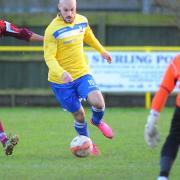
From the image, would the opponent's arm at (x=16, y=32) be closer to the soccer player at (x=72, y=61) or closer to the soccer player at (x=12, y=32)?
the soccer player at (x=12, y=32)

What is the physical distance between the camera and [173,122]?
6918 millimetres

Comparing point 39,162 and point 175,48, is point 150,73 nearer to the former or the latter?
point 175,48

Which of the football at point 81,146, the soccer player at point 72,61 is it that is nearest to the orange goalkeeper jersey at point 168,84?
the football at point 81,146

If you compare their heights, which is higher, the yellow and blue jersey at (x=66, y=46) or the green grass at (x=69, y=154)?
the yellow and blue jersey at (x=66, y=46)

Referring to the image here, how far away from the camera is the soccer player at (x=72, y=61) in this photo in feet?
30.3

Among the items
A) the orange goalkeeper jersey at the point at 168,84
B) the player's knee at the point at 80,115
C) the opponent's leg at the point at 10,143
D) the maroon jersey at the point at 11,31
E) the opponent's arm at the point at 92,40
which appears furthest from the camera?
the opponent's arm at the point at 92,40

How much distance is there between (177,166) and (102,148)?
1819mm

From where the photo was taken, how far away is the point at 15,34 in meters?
9.71

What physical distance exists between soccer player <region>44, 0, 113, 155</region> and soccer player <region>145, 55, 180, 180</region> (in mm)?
2451

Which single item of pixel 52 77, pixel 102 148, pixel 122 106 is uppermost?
pixel 52 77

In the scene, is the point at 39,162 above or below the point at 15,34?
below

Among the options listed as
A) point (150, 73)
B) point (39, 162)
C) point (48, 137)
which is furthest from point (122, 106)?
point (39, 162)

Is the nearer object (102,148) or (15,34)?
(15,34)

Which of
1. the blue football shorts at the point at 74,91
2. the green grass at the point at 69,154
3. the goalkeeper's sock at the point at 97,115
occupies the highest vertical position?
the blue football shorts at the point at 74,91
